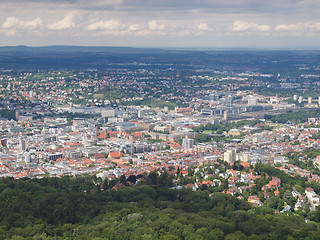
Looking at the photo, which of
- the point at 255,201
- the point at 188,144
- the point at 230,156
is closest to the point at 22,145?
the point at 188,144

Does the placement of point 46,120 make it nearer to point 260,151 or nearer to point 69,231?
point 260,151

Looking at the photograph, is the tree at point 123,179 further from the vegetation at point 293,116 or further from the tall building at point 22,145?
the vegetation at point 293,116

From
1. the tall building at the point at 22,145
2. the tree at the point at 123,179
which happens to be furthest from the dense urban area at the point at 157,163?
the tall building at the point at 22,145

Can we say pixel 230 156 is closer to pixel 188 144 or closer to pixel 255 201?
pixel 188 144

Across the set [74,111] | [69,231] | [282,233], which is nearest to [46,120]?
[74,111]

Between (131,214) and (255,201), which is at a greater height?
(131,214)

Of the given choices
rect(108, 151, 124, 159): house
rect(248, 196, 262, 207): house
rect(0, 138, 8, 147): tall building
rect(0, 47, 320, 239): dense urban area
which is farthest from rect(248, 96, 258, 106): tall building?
rect(248, 196, 262, 207): house
